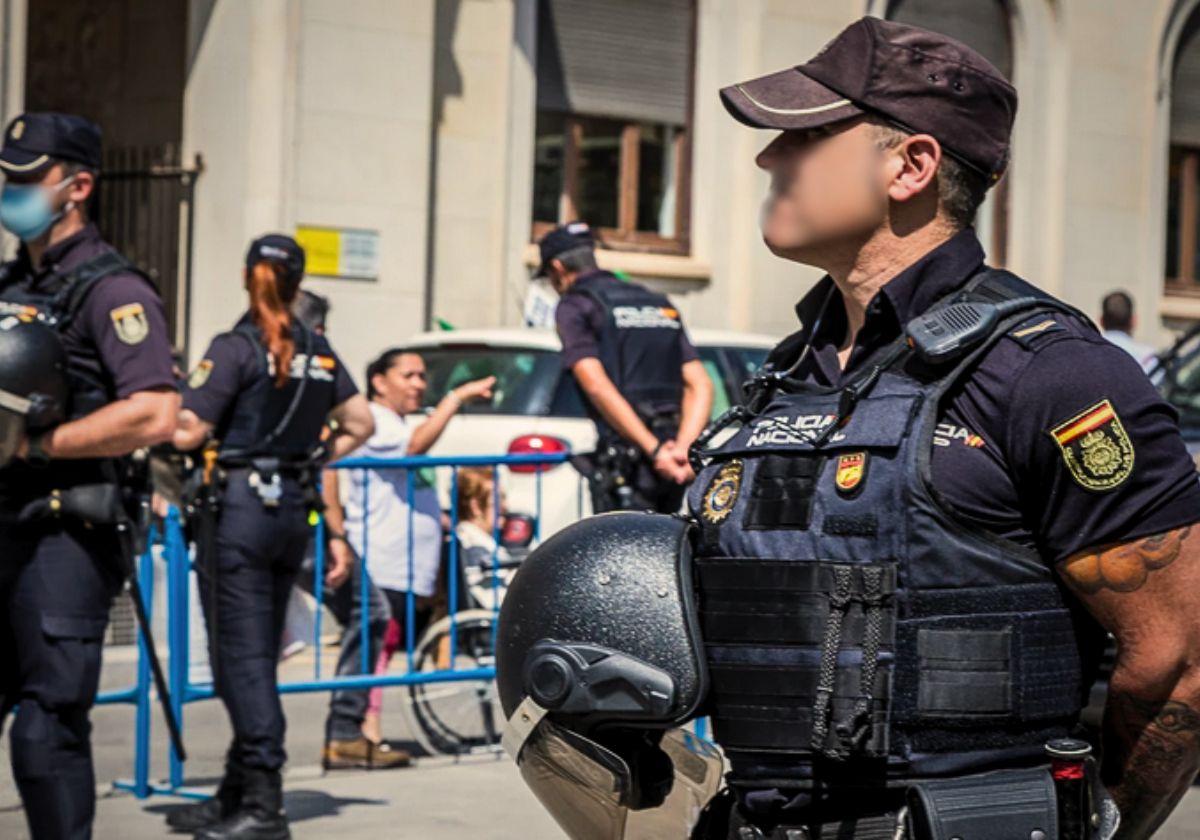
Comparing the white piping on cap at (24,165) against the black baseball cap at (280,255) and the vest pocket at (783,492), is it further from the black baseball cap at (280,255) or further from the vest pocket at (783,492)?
the vest pocket at (783,492)

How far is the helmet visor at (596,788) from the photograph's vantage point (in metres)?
2.56

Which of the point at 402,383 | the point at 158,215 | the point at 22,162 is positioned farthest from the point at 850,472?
the point at 158,215

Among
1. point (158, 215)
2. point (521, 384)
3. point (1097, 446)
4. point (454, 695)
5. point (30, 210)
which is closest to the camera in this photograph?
point (1097, 446)

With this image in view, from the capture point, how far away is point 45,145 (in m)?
5.34

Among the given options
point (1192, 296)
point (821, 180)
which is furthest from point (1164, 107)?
point (821, 180)

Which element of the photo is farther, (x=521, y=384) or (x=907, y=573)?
(x=521, y=384)

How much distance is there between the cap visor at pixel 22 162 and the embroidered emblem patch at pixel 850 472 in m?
3.30

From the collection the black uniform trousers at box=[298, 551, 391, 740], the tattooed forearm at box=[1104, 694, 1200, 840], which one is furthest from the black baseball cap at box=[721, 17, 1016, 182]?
the black uniform trousers at box=[298, 551, 391, 740]

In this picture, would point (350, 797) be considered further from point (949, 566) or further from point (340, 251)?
point (340, 251)

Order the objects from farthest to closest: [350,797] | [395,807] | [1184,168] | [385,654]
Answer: [1184,168] < [385,654] < [350,797] < [395,807]

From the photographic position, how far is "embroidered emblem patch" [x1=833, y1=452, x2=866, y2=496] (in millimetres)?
2500

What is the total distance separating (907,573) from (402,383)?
6.67 metres

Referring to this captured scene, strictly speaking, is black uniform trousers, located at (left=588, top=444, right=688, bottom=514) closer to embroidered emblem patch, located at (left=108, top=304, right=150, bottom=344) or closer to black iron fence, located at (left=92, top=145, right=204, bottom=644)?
embroidered emblem patch, located at (left=108, top=304, right=150, bottom=344)

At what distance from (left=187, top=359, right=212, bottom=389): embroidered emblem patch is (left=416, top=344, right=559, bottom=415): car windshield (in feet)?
13.2
